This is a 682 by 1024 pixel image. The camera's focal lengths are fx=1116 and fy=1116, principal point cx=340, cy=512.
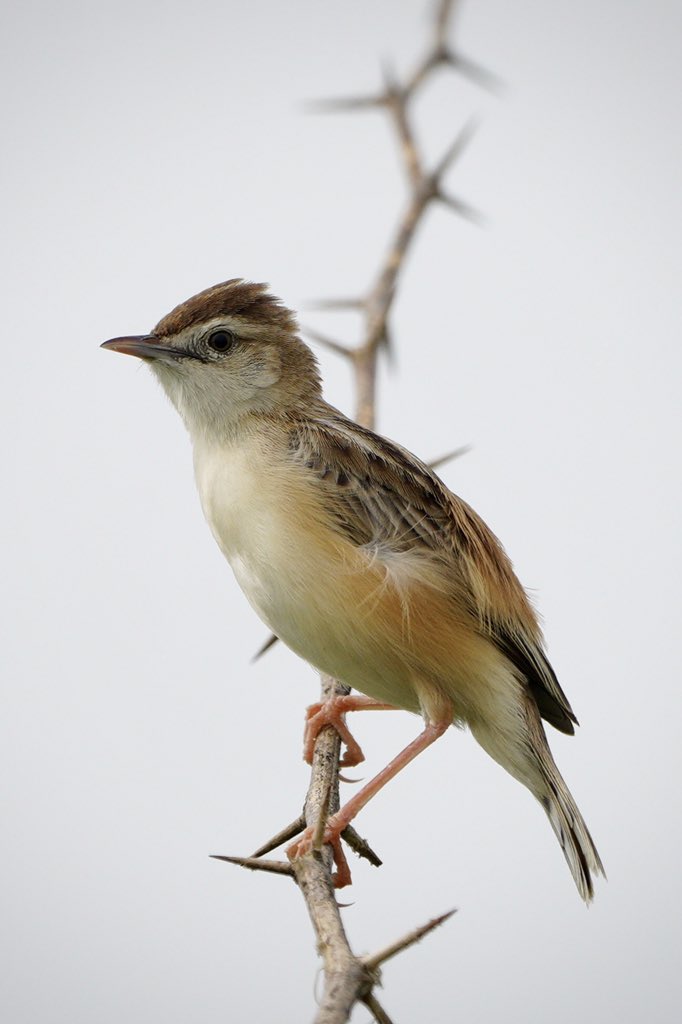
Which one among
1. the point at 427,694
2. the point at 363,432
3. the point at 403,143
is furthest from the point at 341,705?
the point at 403,143

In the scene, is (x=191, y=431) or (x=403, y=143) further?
(x=403, y=143)

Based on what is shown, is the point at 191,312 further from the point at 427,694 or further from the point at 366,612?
the point at 427,694

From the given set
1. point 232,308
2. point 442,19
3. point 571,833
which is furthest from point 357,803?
point 442,19

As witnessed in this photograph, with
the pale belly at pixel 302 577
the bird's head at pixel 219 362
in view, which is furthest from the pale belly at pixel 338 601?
the bird's head at pixel 219 362

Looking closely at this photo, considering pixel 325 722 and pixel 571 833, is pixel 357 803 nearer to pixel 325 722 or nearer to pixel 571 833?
pixel 325 722

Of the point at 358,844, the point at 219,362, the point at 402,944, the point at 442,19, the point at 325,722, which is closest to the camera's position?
the point at 402,944

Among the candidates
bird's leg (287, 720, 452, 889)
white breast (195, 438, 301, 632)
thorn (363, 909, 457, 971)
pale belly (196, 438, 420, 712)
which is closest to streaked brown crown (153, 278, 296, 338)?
white breast (195, 438, 301, 632)

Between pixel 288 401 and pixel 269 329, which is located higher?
pixel 269 329
